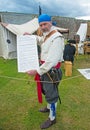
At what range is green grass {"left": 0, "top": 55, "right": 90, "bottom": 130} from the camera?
10.4 feet

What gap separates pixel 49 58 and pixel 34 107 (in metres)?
1.57

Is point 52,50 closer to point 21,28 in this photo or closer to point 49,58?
point 49,58

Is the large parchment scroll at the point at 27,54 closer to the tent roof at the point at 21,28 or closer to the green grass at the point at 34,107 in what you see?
the green grass at the point at 34,107

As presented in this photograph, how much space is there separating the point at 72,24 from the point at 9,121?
644 inches

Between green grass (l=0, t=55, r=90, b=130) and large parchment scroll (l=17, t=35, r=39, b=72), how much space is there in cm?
100

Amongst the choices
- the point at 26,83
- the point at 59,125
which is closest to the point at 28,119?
the point at 59,125

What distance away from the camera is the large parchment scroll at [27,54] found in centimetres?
269

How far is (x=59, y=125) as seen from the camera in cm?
312

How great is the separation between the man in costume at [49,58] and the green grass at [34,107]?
1.67 ft

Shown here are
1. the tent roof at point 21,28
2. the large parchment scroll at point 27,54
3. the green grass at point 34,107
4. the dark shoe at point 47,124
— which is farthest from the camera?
the tent roof at point 21,28

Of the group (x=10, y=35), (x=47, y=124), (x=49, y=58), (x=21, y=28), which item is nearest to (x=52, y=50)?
(x=49, y=58)

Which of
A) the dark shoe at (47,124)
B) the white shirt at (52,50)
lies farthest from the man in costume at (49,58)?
the dark shoe at (47,124)

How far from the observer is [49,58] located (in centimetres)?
243

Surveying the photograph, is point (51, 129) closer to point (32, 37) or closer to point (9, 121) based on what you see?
point (9, 121)
